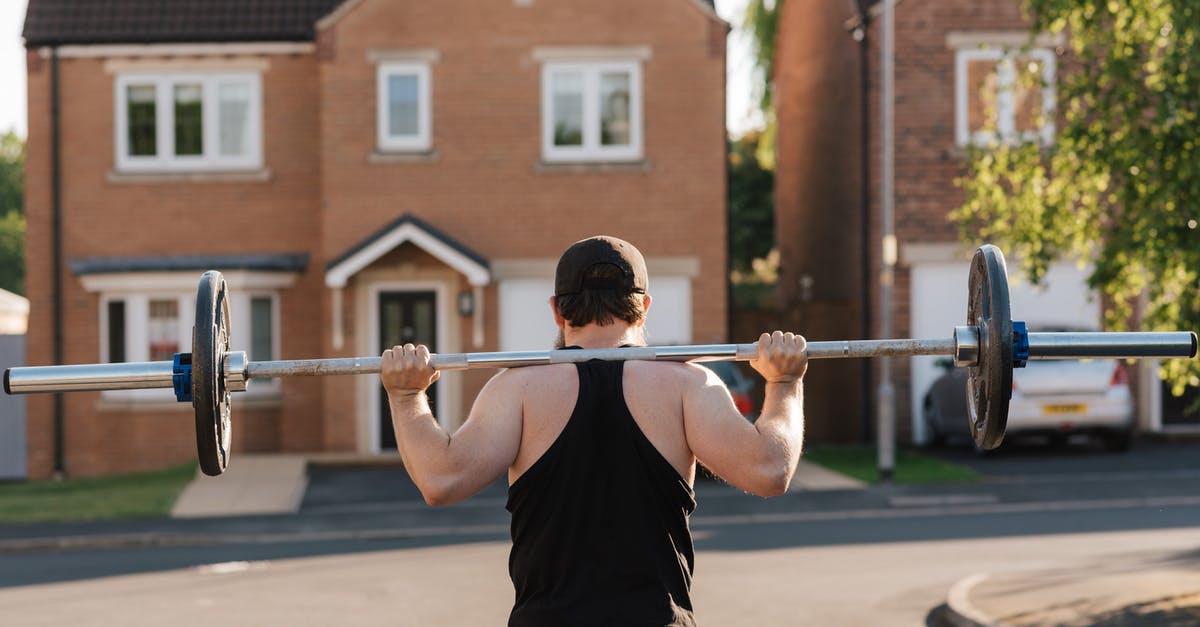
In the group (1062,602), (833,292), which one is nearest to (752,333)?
(833,292)

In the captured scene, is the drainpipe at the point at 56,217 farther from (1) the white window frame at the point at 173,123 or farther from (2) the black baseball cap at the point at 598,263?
(2) the black baseball cap at the point at 598,263

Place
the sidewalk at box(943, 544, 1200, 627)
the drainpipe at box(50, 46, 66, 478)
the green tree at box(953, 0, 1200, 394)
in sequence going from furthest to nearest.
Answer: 1. the drainpipe at box(50, 46, 66, 478)
2. the green tree at box(953, 0, 1200, 394)
3. the sidewalk at box(943, 544, 1200, 627)

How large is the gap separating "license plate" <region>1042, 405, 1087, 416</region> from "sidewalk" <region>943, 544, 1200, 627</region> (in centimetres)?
753

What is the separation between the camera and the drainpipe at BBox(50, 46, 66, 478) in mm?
21781

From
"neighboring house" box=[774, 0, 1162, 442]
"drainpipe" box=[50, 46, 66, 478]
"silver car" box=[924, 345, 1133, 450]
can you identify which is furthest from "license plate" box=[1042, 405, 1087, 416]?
"drainpipe" box=[50, 46, 66, 478]

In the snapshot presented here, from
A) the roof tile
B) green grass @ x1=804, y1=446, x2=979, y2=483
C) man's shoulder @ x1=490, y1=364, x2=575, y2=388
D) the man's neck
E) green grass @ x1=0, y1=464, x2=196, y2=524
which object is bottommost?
green grass @ x1=0, y1=464, x2=196, y2=524

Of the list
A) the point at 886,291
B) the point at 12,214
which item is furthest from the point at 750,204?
the point at 12,214

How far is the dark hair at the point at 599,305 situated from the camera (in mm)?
3541

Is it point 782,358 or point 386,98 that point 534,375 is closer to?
point 782,358

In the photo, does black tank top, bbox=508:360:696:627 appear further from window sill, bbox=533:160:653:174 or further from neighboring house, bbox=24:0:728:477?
window sill, bbox=533:160:653:174

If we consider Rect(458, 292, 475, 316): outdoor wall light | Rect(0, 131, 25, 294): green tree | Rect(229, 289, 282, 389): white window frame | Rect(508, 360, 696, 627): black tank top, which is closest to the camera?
Rect(508, 360, 696, 627): black tank top

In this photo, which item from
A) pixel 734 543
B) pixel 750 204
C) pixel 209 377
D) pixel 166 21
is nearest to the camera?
pixel 209 377

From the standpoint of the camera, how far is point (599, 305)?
354 cm

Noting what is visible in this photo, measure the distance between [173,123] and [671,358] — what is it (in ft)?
63.8
